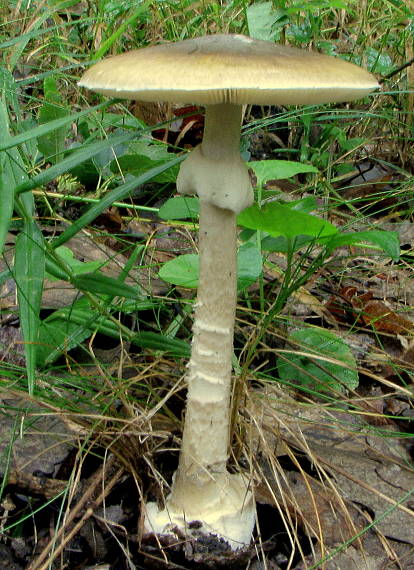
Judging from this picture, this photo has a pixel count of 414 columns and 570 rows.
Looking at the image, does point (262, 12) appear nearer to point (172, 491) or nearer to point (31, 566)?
point (172, 491)

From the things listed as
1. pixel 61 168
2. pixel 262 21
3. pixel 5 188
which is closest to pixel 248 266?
pixel 61 168

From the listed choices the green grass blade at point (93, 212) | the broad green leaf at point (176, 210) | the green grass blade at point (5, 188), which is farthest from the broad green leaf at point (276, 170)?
the green grass blade at point (5, 188)

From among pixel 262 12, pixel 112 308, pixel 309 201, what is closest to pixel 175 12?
pixel 262 12

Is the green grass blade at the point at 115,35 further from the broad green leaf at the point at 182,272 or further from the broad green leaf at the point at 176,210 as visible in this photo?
the broad green leaf at the point at 182,272

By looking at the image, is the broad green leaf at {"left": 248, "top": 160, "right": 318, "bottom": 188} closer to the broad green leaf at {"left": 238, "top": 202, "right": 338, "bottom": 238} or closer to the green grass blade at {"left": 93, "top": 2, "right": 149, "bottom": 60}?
the broad green leaf at {"left": 238, "top": 202, "right": 338, "bottom": 238}

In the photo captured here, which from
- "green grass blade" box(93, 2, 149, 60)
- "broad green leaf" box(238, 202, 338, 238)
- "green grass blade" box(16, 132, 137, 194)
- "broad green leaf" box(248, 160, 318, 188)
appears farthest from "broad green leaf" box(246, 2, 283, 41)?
"green grass blade" box(16, 132, 137, 194)

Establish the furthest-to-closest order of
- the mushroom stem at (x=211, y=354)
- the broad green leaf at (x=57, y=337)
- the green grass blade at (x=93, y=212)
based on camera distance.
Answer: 1. the broad green leaf at (x=57, y=337)
2. the green grass blade at (x=93, y=212)
3. the mushroom stem at (x=211, y=354)
